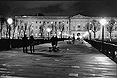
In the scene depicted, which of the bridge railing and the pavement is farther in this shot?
the bridge railing

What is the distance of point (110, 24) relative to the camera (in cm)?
14212

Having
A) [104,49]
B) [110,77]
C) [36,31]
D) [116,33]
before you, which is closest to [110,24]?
[116,33]

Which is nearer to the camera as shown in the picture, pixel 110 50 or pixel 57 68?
pixel 57 68

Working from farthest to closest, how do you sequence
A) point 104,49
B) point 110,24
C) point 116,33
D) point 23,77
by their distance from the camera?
point 116,33, point 110,24, point 104,49, point 23,77

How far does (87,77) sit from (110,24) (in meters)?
135

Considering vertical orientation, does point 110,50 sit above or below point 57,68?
above

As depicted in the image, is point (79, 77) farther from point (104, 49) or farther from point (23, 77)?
point (104, 49)

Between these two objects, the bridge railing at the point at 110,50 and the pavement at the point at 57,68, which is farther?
the bridge railing at the point at 110,50

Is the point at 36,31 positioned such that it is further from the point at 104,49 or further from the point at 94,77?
the point at 94,77

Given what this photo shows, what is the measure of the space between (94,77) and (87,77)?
0.95 feet

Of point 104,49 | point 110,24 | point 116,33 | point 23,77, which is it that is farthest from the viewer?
point 116,33

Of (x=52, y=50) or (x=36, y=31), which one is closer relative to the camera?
(x=52, y=50)

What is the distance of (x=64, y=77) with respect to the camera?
10.3m

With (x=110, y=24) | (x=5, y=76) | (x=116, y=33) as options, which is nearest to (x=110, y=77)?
(x=5, y=76)
